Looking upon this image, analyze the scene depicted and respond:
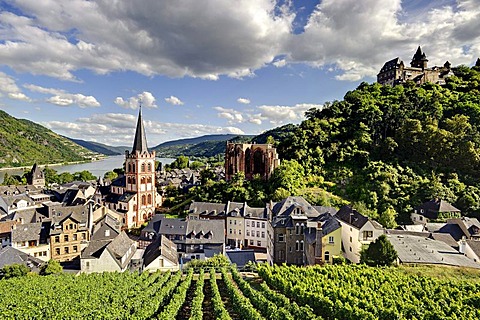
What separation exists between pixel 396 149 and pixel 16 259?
6011 cm

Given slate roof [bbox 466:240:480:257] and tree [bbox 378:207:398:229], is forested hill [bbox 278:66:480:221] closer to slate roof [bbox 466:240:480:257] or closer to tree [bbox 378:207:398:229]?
tree [bbox 378:207:398:229]

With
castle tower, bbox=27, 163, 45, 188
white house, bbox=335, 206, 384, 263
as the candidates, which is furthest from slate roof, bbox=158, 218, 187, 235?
castle tower, bbox=27, 163, 45, 188

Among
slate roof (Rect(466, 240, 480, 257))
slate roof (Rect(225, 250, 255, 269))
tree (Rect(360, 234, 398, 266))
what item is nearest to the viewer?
tree (Rect(360, 234, 398, 266))

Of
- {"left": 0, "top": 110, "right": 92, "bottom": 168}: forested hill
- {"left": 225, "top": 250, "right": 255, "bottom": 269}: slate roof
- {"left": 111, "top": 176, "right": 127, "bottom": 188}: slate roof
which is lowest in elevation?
{"left": 225, "top": 250, "right": 255, "bottom": 269}: slate roof

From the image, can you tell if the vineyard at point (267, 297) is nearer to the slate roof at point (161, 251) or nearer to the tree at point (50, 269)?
the tree at point (50, 269)

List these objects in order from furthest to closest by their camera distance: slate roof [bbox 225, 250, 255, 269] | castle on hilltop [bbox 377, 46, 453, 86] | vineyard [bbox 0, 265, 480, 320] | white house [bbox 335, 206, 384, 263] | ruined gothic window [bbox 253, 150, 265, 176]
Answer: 1. castle on hilltop [bbox 377, 46, 453, 86]
2. ruined gothic window [bbox 253, 150, 265, 176]
3. slate roof [bbox 225, 250, 255, 269]
4. white house [bbox 335, 206, 384, 263]
5. vineyard [bbox 0, 265, 480, 320]

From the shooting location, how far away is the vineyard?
17.0 meters

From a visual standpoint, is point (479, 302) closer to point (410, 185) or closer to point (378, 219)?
point (378, 219)

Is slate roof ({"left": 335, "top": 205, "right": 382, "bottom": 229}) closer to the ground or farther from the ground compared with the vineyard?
farther from the ground

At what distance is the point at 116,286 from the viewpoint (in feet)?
72.8

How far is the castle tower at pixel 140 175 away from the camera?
4822cm

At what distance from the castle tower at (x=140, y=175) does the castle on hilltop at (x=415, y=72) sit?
232ft

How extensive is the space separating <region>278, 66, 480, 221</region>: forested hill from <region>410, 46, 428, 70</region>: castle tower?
69.7 feet

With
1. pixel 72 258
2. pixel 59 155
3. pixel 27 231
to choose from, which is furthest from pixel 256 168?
pixel 59 155
